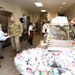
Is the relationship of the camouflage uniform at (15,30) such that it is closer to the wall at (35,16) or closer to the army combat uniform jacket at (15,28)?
the army combat uniform jacket at (15,28)

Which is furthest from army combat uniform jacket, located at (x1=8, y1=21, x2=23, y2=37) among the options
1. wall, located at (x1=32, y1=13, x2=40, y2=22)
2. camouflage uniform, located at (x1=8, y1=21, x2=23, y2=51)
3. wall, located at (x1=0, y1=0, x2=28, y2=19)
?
wall, located at (x1=32, y1=13, x2=40, y2=22)

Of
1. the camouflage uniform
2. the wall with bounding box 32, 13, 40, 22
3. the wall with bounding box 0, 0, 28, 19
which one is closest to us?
the camouflage uniform

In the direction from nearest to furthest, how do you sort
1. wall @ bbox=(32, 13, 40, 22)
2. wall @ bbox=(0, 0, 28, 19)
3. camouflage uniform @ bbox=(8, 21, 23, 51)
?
camouflage uniform @ bbox=(8, 21, 23, 51), wall @ bbox=(0, 0, 28, 19), wall @ bbox=(32, 13, 40, 22)

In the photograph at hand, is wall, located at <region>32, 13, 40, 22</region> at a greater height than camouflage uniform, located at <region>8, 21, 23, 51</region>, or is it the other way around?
wall, located at <region>32, 13, 40, 22</region>

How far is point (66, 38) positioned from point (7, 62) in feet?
7.31

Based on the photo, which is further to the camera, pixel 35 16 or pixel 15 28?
pixel 35 16

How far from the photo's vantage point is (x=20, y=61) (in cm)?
188

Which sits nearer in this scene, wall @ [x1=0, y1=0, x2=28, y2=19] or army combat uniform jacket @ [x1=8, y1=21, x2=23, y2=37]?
army combat uniform jacket @ [x1=8, y1=21, x2=23, y2=37]

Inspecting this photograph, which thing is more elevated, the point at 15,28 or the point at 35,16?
the point at 35,16

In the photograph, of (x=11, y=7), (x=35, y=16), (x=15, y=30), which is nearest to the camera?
(x=15, y=30)

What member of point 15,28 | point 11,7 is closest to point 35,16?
point 11,7

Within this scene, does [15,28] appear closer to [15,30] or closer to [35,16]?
[15,30]

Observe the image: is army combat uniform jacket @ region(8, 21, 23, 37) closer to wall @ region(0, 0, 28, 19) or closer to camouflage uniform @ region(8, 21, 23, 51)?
camouflage uniform @ region(8, 21, 23, 51)

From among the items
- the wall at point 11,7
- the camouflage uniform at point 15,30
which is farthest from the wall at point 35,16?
the camouflage uniform at point 15,30
